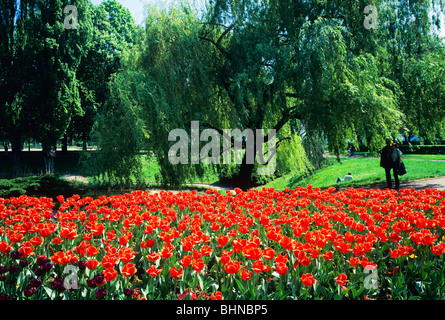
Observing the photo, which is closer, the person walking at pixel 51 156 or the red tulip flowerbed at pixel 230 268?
the red tulip flowerbed at pixel 230 268

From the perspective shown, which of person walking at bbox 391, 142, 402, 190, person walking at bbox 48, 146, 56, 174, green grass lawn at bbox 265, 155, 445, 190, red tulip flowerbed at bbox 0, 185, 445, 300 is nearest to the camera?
red tulip flowerbed at bbox 0, 185, 445, 300

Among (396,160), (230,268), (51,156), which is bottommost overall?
(230,268)

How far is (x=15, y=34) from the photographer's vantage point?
18.8m

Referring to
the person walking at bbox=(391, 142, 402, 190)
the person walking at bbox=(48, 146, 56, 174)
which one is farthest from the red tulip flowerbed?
the person walking at bbox=(48, 146, 56, 174)

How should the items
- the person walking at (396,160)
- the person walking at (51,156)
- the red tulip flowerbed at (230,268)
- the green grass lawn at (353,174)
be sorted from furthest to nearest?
the person walking at (51,156)
the green grass lawn at (353,174)
the person walking at (396,160)
the red tulip flowerbed at (230,268)

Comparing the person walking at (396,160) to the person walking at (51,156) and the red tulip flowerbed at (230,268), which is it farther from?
the person walking at (51,156)

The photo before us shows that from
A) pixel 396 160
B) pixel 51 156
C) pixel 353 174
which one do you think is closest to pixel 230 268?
pixel 396 160

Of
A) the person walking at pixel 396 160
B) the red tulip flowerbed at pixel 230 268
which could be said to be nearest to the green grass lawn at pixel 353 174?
the person walking at pixel 396 160

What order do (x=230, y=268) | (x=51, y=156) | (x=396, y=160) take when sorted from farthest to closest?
(x=51, y=156) → (x=396, y=160) → (x=230, y=268)

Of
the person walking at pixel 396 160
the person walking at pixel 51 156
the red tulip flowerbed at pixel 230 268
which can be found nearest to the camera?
the red tulip flowerbed at pixel 230 268

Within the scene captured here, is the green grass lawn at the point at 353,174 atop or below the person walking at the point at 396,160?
below

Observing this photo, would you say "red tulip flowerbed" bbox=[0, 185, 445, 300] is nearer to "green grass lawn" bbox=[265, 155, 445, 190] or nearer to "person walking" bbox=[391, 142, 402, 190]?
"person walking" bbox=[391, 142, 402, 190]

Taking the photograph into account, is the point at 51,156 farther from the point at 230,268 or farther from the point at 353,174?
the point at 230,268

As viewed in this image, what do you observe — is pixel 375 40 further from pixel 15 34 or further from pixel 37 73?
pixel 15 34
